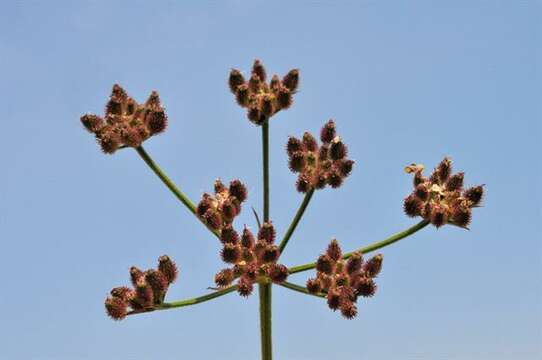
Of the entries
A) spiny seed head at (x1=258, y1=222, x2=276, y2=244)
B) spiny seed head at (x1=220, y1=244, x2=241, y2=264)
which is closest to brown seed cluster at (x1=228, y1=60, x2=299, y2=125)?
spiny seed head at (x1=258, y1=222, x2=276, y2=244)

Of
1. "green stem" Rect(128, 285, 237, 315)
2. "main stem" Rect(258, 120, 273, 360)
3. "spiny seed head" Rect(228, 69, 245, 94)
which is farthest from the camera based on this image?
"spiny seed head" Rect(228, 69, 245, 94)

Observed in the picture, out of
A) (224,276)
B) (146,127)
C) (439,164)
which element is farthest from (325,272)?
(146,127)

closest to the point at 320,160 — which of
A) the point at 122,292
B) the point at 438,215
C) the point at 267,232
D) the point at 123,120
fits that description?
the point at 267,232

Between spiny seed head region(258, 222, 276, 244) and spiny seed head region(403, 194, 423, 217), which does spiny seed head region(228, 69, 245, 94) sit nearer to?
spiny seed head region(258, 222, 276, 244)

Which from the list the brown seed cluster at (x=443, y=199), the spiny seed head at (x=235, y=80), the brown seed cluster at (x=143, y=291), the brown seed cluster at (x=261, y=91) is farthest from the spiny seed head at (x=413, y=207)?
the brown seed cluster at (x=143, y=291)

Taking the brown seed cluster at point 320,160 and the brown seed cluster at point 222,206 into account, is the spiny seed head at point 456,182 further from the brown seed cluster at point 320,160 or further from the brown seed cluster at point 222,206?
the brown seed cluster at point 222,206

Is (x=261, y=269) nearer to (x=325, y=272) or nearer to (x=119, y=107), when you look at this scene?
(x=325, y=272)

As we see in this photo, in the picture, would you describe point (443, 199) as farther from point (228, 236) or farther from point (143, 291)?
point (143, 291)
